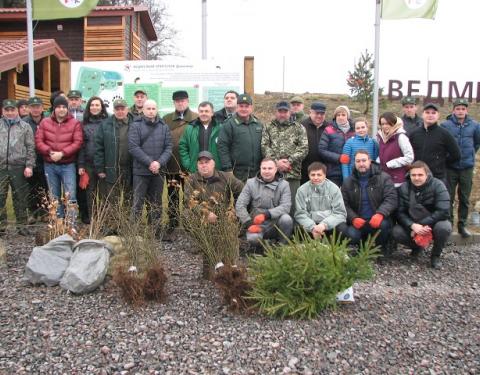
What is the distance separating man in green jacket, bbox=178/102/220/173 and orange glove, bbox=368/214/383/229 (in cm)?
211

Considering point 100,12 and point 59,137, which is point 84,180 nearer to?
point 59,137

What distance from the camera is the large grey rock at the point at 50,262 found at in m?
5.21

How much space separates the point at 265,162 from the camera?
6.10 meters

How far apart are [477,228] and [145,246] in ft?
18.4

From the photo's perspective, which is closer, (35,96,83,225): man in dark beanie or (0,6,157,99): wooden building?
(35,96,83,225): man in dark beanie

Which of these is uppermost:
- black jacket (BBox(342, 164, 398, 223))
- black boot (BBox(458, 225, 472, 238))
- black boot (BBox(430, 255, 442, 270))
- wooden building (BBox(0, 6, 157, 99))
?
wooden building (BBox(0, 6, 157, 99))

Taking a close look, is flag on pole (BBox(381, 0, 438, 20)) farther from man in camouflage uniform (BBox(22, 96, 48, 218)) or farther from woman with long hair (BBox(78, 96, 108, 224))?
man in camouflage uniform (BBox(22, 96, 48, 218))

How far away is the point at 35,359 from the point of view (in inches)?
145

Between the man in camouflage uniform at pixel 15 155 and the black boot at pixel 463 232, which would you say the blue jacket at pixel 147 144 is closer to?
the man in camouflage uniform at pixel 15 155

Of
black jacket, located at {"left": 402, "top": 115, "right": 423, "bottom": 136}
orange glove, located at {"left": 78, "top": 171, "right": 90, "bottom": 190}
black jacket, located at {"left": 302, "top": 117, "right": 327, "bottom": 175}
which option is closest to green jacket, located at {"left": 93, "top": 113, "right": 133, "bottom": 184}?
orange glove, located at {"left": 78, "top": 171, "right": 90, "bottom": 190}

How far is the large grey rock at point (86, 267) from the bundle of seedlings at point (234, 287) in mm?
1226

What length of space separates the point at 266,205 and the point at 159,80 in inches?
157

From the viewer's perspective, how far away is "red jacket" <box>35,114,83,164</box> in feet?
23.3

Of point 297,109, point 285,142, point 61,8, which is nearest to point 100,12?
point 61,8
